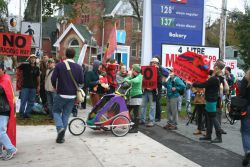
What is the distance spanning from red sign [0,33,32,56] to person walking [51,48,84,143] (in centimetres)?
315

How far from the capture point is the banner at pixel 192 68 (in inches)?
396

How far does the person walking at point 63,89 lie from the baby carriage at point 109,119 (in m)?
0.84

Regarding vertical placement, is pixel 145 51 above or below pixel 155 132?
above

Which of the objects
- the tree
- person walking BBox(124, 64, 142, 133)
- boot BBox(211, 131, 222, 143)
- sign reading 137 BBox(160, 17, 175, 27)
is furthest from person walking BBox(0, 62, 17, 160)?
the tree

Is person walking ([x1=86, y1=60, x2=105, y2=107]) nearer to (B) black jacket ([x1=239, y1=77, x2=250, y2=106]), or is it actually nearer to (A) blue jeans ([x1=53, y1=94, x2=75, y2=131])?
(A) blue jeans ([x1=53, y1=94, x2=75, y2=131])

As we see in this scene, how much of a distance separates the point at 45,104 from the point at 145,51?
359cm

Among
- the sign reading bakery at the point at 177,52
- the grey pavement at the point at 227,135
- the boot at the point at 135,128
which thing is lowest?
the grey pavement at the point at 227,135

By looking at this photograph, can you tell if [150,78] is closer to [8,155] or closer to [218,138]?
[218,138]

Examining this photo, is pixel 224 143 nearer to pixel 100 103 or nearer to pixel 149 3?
pixel 100 103

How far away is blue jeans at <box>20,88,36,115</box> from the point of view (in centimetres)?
1178

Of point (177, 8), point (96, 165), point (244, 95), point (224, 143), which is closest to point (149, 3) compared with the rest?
point (177, 8)

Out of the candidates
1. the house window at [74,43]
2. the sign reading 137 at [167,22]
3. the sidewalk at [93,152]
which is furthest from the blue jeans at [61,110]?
the house window at [74,43]

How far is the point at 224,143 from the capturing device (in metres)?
9.38

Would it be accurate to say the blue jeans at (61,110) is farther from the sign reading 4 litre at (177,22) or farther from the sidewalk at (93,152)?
the sign reading 4 litre at (177,22)
